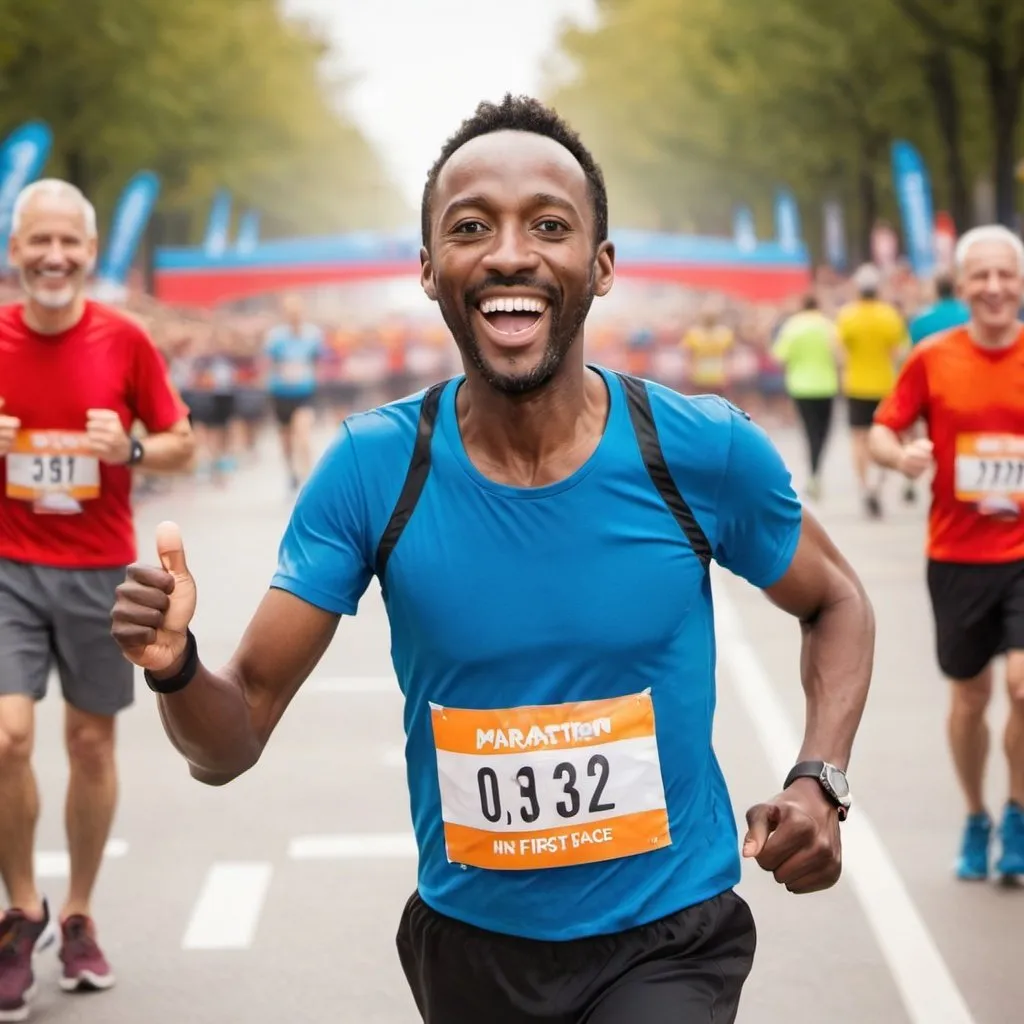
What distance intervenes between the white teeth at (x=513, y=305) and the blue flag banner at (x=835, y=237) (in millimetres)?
55295

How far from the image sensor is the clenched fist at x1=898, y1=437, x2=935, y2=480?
6441 mm

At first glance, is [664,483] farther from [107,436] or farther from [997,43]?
[997,43]

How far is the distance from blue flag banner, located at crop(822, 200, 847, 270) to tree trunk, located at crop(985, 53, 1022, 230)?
930 inches

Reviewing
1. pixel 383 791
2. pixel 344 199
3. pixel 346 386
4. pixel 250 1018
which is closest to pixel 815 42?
pixel 346 386

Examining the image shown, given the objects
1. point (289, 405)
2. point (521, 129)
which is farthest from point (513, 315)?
point (289, 405)

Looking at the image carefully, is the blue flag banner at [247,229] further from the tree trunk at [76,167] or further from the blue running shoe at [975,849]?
the blue running shoe at [975,849]

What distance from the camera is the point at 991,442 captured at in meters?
6.96

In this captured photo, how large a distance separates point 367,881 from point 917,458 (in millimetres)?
2220

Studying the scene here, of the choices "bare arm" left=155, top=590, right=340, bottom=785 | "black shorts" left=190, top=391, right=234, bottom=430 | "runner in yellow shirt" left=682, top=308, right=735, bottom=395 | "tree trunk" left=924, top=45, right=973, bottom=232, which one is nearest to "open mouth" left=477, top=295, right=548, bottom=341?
"bare arm" left=155, top=590, right=340, bottom=785

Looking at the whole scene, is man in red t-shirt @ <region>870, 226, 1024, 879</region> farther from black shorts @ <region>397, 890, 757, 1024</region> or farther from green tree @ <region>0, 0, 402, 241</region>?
green tree @ <region>0, 0, 402, 241</region>

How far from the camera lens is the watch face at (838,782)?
3391 mm

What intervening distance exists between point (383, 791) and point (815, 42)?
115ft

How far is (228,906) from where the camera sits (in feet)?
22.2

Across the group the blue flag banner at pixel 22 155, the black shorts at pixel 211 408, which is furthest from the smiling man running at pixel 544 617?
the blue flag banner at pixel 22 155
